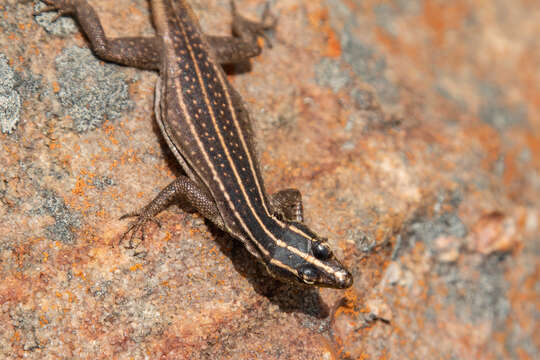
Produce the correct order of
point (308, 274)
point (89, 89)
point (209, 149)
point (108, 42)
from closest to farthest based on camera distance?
1. point (308, 274)
2. point (209, 149)
3. point (89, 89)
4. point (108, 42)

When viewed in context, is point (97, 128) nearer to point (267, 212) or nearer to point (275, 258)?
point (267, 212)

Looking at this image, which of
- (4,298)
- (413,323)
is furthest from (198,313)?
(413,323)

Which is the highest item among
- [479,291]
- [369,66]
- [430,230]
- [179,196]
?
[369,66]

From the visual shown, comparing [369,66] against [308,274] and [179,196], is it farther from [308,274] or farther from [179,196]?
[308,274]

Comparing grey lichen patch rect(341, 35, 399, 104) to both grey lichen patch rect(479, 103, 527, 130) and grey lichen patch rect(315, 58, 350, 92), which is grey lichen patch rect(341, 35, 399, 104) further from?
grey lichen patch rect(479, 103, 527, 130)

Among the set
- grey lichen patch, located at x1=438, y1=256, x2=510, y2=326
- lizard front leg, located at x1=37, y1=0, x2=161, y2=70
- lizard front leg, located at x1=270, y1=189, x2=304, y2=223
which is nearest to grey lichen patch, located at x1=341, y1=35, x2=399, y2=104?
lizard front leg, located at x1=270, y1=189, x2=304, y2=223

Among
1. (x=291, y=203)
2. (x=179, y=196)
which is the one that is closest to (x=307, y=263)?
(x=291, y=203)
